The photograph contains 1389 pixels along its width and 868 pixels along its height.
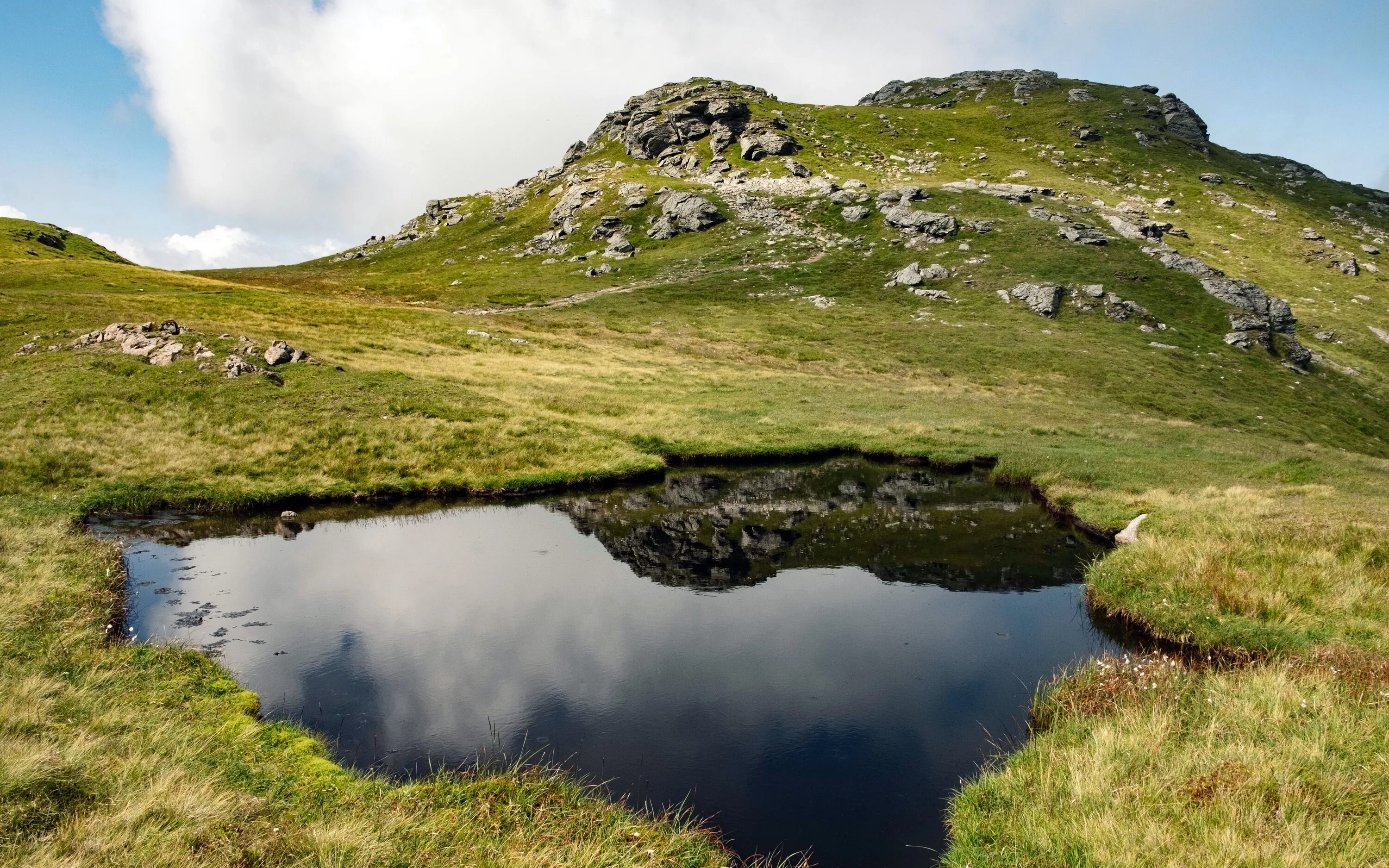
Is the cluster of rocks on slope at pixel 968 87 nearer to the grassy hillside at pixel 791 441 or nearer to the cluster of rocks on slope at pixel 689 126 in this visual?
the cluster of rocks on slope at pixel 689 126

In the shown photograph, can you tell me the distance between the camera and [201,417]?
30984 millimetres

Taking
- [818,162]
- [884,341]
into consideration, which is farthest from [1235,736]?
[818,162]

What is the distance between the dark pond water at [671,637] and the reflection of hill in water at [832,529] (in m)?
0.15

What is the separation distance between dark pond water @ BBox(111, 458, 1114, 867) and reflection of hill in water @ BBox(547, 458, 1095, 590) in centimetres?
15

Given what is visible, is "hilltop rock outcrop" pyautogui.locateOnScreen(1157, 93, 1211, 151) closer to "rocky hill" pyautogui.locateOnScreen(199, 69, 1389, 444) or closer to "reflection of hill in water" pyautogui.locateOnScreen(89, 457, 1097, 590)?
"rocky hill" pyautogui.locateOnScreen(199, 69, 1389, 444)

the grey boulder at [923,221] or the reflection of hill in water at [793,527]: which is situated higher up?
the grey boulder at [923,221]

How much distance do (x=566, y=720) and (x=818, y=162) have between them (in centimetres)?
13300

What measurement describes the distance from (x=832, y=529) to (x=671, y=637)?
38.4ft

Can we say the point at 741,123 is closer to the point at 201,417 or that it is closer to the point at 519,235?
the point at 519,235

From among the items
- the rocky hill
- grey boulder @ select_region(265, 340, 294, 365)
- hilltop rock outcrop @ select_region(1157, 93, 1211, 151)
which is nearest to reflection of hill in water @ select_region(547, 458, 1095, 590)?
grey boulder @ select_region(265, 340, 294, 365)

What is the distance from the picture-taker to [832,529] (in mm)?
26344

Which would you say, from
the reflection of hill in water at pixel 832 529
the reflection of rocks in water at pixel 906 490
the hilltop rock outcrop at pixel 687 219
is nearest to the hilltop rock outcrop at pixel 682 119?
the hilltop rock outcrop at pixel 687 219

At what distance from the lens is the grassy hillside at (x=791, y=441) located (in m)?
8.19

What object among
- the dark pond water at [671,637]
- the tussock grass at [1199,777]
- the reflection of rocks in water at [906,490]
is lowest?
the dark pond water at [671,637]
